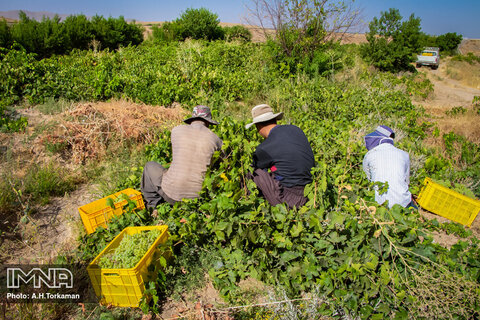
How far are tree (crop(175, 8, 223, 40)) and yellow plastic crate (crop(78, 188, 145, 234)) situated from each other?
23.4 metres

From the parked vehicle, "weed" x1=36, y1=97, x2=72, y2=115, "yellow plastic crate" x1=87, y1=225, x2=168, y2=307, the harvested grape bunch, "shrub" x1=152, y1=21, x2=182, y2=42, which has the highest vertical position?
"shrub" x1=152, y1=21, x2=182, y2=42

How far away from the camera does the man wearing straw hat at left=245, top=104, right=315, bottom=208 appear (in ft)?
10.2

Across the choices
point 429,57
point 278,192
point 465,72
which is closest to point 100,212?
point 278,192

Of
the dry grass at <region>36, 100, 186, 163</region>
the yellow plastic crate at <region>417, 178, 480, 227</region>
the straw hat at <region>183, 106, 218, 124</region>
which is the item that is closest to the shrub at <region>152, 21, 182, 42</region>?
the dry grass at <region>36, 100, 186, 163</region>

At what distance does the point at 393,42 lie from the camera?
16422 millimetres

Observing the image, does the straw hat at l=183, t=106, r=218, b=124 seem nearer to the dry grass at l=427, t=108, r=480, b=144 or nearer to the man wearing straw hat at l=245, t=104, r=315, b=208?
the man wearing straw hat at l=245, t=104, r=315, b=208

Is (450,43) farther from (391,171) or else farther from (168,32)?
(391,171)

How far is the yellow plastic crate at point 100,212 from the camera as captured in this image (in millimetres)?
2896

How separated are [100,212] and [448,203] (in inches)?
165

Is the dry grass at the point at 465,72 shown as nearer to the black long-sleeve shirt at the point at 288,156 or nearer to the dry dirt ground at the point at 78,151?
the dry dirt ground at the point at 78,151

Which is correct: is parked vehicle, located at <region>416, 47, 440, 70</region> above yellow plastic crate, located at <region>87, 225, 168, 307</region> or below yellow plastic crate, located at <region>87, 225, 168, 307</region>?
above

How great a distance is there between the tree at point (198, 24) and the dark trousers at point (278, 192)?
23.7 m

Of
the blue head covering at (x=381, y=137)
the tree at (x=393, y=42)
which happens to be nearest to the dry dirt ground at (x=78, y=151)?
the blue head covering at (x=381, y=137)

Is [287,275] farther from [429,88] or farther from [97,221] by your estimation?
[429,88]
